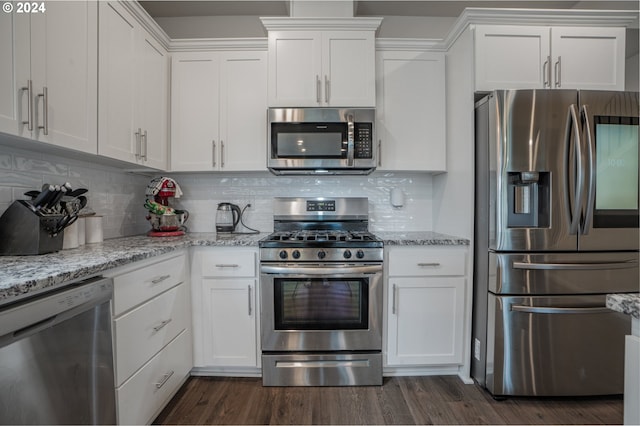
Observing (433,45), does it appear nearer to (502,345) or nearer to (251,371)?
(502,345)

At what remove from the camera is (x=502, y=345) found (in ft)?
A: 5.44

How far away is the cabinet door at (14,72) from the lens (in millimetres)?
1051

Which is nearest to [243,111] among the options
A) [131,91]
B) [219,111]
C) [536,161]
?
[219,111]

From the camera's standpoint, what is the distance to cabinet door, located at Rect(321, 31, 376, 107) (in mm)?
2018

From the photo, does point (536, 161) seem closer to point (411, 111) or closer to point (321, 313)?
point (411, 111)

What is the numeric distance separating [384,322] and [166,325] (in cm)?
134

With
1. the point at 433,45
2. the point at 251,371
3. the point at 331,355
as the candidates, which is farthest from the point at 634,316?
the point at 433,45

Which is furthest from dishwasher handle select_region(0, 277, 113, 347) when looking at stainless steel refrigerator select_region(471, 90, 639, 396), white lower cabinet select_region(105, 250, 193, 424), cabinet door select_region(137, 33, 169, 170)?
stainless steel refrigerator select_region(471, 90, 639, 396)

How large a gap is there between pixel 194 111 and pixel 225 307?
59.5 inches

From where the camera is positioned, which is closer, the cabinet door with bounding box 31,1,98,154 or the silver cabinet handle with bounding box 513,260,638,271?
the cabinet door with bounding box 31,1,98,154

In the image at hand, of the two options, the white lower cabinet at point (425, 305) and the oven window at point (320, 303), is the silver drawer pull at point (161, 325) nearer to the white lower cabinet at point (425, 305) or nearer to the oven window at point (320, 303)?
the oven window at point (320, 303)

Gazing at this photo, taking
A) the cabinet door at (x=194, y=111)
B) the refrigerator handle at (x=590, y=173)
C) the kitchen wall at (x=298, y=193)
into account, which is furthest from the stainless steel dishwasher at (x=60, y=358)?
the refrigerator handle at (x=590, y=173)

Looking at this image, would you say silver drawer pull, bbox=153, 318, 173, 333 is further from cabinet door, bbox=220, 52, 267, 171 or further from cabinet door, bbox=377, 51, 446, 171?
cabinet door, bbox=377, 51, 446, 171

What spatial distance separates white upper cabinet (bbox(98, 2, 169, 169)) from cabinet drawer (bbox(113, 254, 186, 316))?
0.71m
